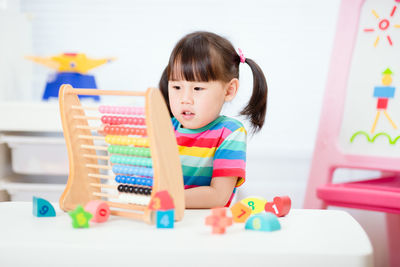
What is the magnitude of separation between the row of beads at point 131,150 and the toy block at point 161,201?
0.31 ft

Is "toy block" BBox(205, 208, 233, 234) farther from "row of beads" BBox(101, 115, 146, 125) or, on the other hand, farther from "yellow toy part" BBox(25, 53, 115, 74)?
"yellow toy part" BBox(25, 53, 115, 74)

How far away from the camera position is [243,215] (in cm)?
72

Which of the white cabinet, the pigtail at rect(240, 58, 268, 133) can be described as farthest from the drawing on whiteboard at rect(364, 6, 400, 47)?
the white cabinet

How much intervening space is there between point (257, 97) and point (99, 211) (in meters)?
0.59

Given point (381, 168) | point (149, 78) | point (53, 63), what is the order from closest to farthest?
point (381, 168) → point (53, 63) → point (149, 78)

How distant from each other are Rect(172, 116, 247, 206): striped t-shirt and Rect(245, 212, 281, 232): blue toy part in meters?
0.36

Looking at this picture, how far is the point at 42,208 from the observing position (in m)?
0.73

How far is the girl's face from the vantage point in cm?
100

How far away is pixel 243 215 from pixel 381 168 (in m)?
1.02

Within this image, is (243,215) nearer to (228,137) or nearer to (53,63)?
(228,137)

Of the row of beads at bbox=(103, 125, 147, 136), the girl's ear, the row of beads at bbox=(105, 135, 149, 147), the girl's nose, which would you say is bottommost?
the row of beads at bbox=(105, 135, 149, 147)

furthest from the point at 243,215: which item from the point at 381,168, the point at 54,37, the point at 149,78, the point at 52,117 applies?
the point at 54,37

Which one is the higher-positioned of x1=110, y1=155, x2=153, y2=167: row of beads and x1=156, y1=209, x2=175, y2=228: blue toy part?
x1=110, y1=155, x2=153, y2=167: row of beads

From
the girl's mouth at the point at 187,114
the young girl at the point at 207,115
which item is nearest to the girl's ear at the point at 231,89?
the young girl at the point at 207,115
